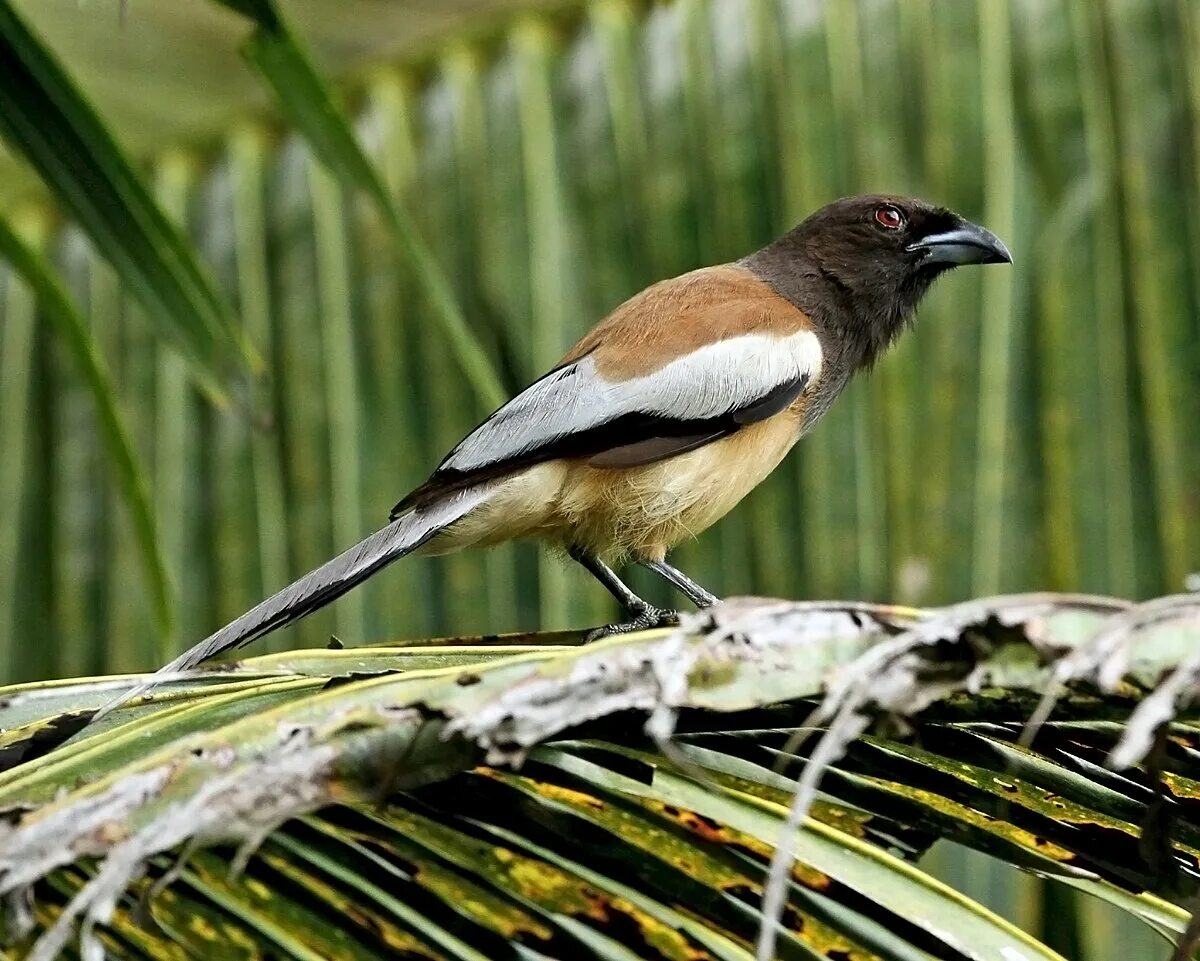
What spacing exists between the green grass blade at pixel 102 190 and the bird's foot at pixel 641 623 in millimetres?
761

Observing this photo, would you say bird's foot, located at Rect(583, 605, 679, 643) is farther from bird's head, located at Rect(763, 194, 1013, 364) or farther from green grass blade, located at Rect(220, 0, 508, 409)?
bird's head, located at Rect(763, 194, 1013, 364)

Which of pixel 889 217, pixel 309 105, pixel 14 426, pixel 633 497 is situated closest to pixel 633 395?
pixel 633 497

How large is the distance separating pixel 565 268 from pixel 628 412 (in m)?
0.70

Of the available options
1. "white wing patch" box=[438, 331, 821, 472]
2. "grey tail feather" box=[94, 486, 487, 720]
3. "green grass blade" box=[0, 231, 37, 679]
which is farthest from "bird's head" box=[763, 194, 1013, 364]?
"green grass blade" box=[0, 231, 37, 679]

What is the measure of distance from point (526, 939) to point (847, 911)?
0.26 m

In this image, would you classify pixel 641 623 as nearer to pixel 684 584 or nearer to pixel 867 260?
pixel 684 584

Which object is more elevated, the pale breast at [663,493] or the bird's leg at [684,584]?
the pale breast at [663,493]

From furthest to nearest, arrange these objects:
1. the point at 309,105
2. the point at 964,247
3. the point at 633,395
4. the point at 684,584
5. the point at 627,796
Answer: the point at 964,247, the point at 684,584, the point at 633,395, the point at 309,105, the point at 627,796

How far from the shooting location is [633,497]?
2914mm

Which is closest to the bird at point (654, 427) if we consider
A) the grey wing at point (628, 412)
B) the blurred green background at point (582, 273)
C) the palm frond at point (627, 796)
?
the grey wing at point (628, 412)

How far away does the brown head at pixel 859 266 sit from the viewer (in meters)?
3.34

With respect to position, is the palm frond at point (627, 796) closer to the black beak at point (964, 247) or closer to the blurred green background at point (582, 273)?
the blurred green background at point (582, 273)

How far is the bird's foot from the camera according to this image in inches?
92.4

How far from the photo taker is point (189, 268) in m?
1.77
